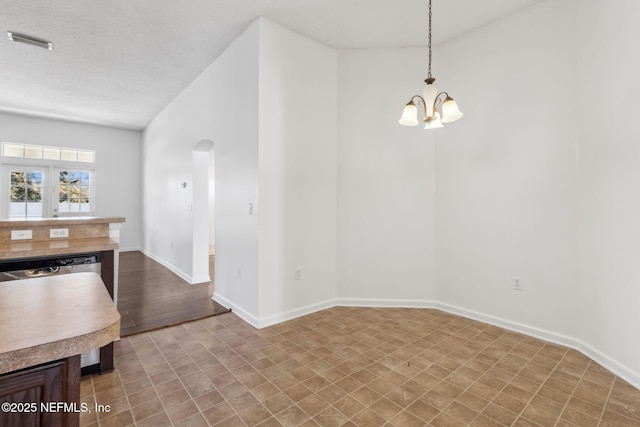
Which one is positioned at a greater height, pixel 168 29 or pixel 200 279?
pixel 168 29

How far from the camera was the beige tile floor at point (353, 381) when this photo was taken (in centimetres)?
187

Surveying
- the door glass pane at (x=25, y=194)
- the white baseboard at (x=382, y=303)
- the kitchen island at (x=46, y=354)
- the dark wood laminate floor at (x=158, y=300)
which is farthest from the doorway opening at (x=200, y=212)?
the door glass pane at (x=25, y=194)

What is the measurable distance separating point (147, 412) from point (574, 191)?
3.81 metres

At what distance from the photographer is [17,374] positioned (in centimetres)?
83

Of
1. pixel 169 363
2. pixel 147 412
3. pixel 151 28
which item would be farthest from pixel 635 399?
pixel 151 28

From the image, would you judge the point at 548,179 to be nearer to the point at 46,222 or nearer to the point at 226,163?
the point at 226,163

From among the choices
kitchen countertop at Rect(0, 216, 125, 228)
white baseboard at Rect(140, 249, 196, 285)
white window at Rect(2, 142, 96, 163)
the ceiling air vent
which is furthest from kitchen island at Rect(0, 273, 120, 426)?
white window at Rect(2, 142, 96, 163)

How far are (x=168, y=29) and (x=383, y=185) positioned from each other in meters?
3.09

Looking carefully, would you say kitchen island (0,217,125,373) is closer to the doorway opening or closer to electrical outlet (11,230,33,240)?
electrical outlet (11,230,33,240)

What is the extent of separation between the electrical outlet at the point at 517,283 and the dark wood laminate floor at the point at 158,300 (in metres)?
3.23

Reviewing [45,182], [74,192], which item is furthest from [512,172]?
[45,182]

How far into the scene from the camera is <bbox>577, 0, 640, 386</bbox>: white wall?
224 cm

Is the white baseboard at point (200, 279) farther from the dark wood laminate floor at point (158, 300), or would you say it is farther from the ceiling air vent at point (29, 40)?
the ceiling air vent at point (29, 40)

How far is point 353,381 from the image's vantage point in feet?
7.34
